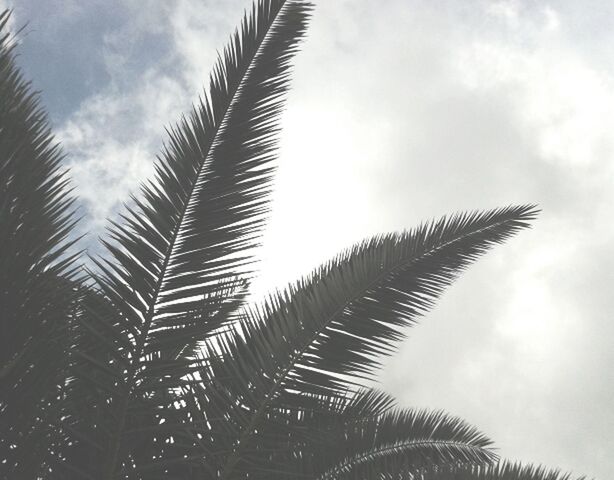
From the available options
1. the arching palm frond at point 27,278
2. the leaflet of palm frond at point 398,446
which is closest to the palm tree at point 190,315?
the arching palm frond at point 27,278

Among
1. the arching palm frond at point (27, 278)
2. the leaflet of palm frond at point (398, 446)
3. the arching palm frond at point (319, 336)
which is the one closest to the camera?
the arching palm frond at point (27, 278)

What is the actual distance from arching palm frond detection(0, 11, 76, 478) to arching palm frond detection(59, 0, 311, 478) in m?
0.23

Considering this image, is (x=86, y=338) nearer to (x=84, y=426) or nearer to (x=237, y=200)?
(x=84, y=426)

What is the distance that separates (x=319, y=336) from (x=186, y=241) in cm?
85

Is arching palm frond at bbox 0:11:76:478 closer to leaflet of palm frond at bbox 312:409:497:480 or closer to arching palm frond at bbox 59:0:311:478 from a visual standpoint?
arching palm frond at bbox 59:0:311:478

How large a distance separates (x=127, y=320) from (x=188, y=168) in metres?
0.82

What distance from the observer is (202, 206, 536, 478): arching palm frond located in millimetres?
3439

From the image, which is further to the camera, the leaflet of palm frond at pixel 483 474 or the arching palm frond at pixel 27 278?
the leaflet of palm frond at pixel 483 474

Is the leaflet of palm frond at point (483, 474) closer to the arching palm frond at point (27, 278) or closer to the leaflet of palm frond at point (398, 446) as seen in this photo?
the leaflet of palm frond at point (398, 446)

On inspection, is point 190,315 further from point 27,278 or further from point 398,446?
point 398,446

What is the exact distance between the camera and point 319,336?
350 centimetres

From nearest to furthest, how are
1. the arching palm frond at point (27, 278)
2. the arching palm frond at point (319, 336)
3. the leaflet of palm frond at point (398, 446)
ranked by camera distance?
the arching palm frond at point (27, 278) < the arching palm frond at point (319, 336) < the leaflet of palm frond at point (398, 446)

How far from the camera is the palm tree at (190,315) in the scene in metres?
2.70

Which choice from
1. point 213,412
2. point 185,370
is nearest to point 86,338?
point 185,370
